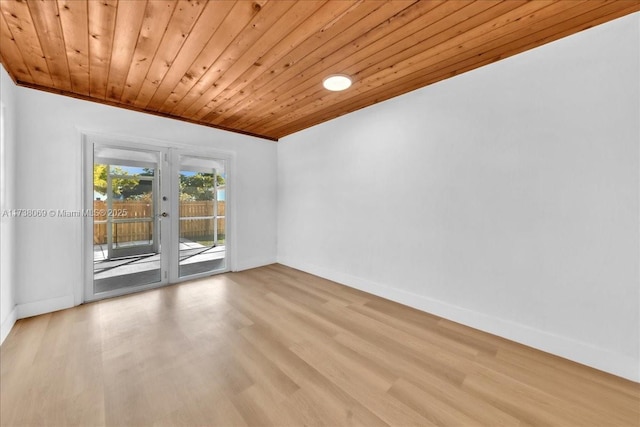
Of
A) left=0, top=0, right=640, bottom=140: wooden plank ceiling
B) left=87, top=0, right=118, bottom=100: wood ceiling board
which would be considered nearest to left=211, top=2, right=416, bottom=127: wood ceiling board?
left=0, top=0, right=640, bottom=140: wooden plank ceiling

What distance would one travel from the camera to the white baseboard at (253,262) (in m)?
4.15

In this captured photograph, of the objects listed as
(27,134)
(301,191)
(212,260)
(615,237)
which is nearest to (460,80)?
(615,237)

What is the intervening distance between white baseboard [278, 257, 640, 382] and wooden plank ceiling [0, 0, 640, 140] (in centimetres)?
236

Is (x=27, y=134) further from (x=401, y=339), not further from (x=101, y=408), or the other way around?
(x=401, y=339)

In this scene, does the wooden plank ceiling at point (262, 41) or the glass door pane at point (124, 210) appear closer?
the wooden plank ceiling at point (262, 41)

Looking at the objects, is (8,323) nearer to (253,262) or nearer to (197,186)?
(197,186)

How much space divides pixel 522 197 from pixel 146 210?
450cm

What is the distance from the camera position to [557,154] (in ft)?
6.24

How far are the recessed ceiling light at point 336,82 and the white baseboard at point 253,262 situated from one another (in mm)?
3103

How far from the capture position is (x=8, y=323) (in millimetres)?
2150

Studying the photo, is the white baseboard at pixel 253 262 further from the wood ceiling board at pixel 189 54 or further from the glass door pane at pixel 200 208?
the wood ceiling board at pixel 189 54

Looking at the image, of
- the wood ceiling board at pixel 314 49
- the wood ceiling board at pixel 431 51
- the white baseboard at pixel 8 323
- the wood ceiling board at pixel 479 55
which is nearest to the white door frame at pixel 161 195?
the white baseboard at pixel 8 323

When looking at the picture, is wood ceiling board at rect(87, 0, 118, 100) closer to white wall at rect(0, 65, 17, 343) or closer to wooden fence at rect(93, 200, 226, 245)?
white wall at rect(0, 65, 17, 343)

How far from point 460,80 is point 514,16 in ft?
2.55
